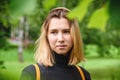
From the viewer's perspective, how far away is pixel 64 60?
7.98 feet

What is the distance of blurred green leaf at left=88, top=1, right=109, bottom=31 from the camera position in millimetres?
584

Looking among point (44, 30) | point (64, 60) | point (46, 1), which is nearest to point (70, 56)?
point (64, 60)

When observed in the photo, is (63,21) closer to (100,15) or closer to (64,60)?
(64,60)

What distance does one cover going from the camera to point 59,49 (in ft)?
7.20

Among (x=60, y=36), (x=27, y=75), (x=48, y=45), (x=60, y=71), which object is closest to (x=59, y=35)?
(x=60, y=36)

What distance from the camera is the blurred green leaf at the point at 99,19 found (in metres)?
0.58

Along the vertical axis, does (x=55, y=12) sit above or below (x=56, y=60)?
above

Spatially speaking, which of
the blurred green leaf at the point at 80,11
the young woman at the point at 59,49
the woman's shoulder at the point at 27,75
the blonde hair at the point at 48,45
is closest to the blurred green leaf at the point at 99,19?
the blurred green leaf at the point at 80,11

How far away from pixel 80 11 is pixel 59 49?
5.26 ft

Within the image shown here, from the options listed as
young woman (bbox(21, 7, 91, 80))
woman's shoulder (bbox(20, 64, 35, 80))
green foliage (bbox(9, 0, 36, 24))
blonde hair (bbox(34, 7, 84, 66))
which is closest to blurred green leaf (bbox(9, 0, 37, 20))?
green foliage (bbox(9, 0, 36, 24))

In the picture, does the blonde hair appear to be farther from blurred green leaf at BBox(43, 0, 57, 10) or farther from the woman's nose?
blurred green leaf at BBox(43, 0, 57, 10)

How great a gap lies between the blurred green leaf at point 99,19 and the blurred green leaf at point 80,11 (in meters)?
0.01

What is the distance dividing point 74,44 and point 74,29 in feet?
0.44

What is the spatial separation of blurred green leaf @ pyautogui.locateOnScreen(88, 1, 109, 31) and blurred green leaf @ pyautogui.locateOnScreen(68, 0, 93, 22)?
0.01m
